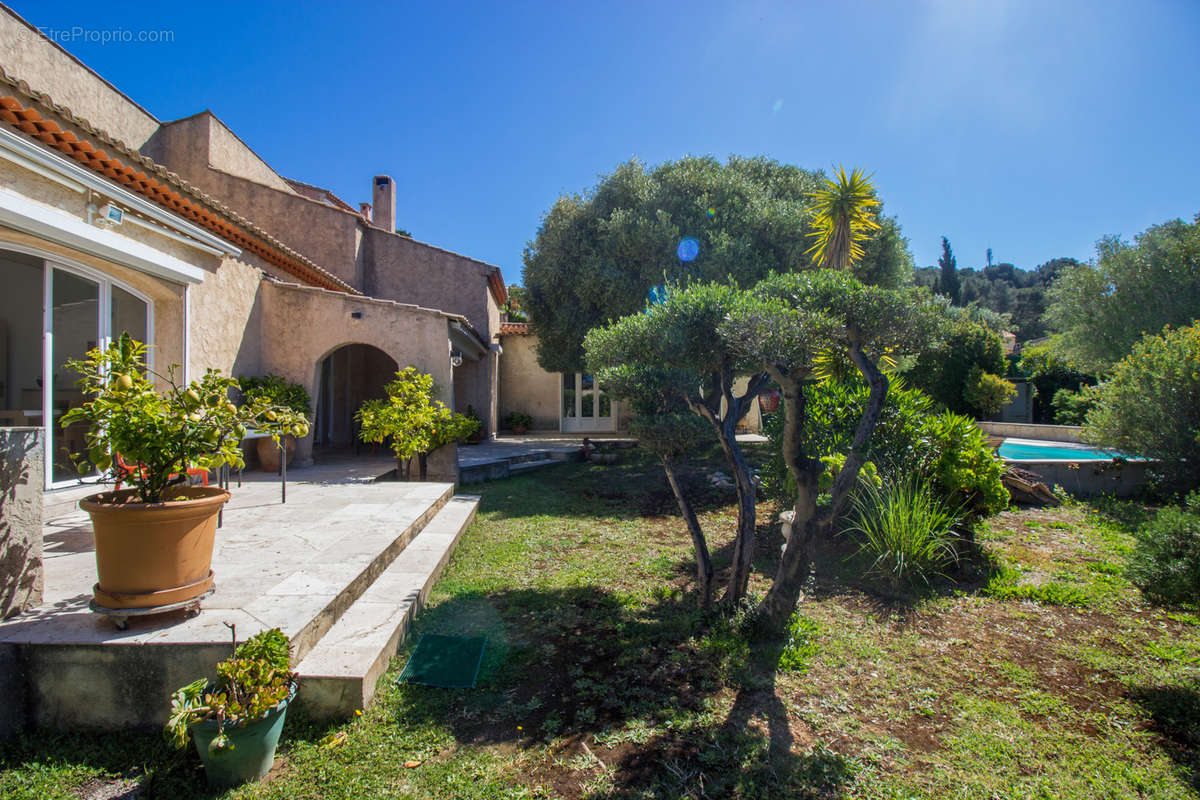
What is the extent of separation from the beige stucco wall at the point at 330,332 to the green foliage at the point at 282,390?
11.5 inches

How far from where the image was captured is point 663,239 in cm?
1259

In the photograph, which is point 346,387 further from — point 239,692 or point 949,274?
point 949,274

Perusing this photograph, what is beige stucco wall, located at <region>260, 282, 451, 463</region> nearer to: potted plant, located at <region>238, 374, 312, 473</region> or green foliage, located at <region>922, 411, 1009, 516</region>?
potted plant, located at <region>238, 374, 312, 473</region>

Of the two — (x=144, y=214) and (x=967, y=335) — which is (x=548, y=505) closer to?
(x=144, y=214)

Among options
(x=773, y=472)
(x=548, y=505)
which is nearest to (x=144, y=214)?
(x=548, y=505)

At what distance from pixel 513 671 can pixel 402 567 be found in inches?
66.8

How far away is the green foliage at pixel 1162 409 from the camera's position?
24.1 ft

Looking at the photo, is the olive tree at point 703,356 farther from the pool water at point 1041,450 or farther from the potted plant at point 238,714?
the pool water at point 1041,450

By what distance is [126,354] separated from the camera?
8.95 feet

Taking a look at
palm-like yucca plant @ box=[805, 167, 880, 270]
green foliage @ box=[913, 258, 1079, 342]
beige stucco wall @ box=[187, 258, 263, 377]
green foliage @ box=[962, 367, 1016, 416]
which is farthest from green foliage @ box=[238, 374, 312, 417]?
green foliage @ box=[913, 258, 1079, 342]

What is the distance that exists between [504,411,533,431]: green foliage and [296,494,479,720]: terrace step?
1313 centimetres

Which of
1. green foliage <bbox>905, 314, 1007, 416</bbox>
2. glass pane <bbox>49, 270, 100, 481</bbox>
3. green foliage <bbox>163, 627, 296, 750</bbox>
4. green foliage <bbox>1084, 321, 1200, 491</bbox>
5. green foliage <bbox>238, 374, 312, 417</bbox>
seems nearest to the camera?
green foliage <bbox>163, 627, 296, 750</bbox>

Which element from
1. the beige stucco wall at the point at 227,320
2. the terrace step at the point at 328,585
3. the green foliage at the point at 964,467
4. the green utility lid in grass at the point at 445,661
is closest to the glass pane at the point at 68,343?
the beige stucco wall at the point at 227,320

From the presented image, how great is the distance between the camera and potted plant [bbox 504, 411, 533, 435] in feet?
60.6
